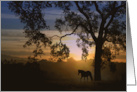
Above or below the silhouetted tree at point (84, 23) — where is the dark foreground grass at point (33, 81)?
below

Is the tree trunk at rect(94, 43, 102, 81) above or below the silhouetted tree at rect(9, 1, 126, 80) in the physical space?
below

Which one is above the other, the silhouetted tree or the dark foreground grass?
the silhouetted tree

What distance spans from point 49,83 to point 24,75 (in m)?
0.65

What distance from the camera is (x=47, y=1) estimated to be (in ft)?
22.6

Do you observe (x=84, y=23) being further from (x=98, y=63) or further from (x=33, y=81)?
(x=33, y=81)

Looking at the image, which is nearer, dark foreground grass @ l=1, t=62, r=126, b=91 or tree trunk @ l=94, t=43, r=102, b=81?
dark foreground grass @ l=1, t=62, r=126, b=91

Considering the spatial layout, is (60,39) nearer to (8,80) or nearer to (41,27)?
(41,27)

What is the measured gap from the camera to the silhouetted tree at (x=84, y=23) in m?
6.79

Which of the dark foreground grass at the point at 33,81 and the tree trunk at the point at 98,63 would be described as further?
the tree trunk at the point at 98,63

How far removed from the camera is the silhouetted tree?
22.3 feet

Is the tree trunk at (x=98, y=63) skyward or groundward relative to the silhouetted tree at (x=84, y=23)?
groundward

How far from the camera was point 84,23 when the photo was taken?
698 cm

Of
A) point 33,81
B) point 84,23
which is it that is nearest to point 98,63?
point 84,23

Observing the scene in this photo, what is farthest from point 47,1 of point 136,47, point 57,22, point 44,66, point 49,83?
point 136,47
